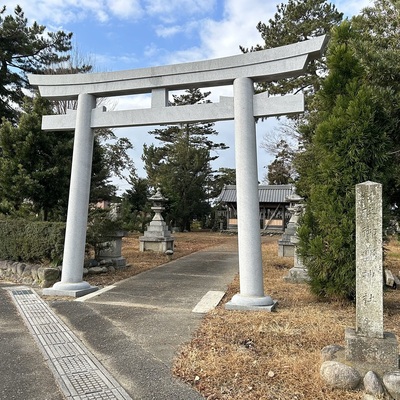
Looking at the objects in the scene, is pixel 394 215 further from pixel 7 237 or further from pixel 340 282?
pixel 7 237

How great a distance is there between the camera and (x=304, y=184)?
7.03m

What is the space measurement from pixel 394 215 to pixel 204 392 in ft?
18.1

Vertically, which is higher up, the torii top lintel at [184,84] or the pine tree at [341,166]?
the torii top lintel at [184,84]

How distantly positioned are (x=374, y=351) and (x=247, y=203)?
9.52ft

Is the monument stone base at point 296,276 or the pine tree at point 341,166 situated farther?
the monument stone base at point 296,276

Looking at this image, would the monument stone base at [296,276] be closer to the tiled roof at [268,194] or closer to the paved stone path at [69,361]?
the paved stone path at [69,361]

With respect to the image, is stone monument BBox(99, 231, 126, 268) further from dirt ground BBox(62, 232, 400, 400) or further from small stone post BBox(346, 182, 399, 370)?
small stone post BBox(346, 182, 399, 370)

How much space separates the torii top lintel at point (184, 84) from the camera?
17.7ft

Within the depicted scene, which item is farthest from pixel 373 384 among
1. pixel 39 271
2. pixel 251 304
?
pixel 39 271

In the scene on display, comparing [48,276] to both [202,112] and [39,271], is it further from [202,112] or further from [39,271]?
[202,112]

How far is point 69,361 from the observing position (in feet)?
11.5

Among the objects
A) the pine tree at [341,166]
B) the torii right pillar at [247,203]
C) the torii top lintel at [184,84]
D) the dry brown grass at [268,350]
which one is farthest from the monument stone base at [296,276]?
the torii top lintel at [184,84]

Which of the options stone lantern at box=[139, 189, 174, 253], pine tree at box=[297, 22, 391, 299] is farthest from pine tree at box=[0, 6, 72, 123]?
pine tree at box=[297, 22, 391, 299]

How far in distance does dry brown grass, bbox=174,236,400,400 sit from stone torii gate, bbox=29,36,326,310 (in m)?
0.66
